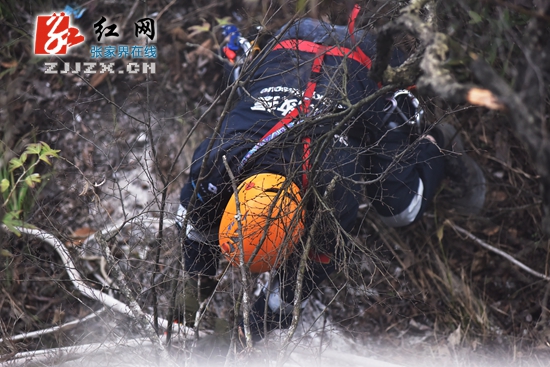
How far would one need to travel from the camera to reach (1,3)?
14.2 feet

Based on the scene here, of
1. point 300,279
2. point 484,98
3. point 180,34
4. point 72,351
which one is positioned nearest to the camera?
point 484,98

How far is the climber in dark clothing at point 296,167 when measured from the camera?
2.45 metres

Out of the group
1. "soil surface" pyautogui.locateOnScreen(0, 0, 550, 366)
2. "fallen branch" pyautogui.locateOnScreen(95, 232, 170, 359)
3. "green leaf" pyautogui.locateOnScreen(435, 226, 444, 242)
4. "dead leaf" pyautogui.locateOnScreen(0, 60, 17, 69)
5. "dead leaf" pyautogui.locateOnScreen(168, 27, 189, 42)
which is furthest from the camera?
"dead leaf" pyautogui.locateOnScreen(168, 27, 189, 42)

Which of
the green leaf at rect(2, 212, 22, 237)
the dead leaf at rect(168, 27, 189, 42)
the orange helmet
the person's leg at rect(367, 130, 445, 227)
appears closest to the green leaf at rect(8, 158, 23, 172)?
the green leaf at rect(2, 212, 22, 237)

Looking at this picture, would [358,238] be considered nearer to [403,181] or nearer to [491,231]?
[403,181]

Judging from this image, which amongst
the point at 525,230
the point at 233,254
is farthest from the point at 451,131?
the point at 233,254

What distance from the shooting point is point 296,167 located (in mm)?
2611

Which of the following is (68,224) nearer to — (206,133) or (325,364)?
(206,133)

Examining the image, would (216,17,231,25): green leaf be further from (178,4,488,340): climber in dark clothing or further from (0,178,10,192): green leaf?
(0,178,10,192): green leaf

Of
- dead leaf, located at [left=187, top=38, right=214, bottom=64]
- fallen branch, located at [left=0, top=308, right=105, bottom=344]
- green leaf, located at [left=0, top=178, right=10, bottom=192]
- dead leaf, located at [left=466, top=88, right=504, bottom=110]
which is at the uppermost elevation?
dead leaf, located at [left=187, top=38, right=214, bottom=64]

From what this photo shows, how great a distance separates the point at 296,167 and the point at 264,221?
0.98 feet

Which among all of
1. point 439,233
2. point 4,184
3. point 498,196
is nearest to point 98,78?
point 4,184

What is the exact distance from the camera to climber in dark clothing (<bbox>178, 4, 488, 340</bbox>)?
2.45 metres

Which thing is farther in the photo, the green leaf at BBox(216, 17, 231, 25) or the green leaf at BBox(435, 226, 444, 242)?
the green leaf at BBox(216, 17, 231, 25)
